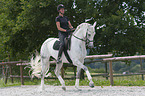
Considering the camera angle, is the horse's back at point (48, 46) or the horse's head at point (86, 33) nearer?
the horse's head at point (86, 33)

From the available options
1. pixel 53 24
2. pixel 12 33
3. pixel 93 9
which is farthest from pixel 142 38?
pixel 12 33

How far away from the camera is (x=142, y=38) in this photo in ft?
42.4

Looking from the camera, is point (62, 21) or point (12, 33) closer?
point (62, 21)

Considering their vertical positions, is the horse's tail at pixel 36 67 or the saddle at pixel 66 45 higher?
the saddle at pixel 66 45

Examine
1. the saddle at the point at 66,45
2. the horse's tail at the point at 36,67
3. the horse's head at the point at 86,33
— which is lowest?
the horse's tail at the point at 36,67

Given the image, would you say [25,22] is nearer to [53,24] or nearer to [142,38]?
[53,24]

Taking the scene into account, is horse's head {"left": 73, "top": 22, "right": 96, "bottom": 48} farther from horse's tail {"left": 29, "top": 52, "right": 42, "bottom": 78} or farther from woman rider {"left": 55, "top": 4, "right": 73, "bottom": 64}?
horse's tail {"left": 29, "top": 52, "right": 42, "bottom": 78}

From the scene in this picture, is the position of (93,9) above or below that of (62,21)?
above

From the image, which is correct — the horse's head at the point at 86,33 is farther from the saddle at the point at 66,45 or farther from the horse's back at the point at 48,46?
the horse's back at the point at 48,46

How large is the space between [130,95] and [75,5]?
879 centimetres

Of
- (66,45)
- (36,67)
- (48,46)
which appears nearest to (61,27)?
(66,45)

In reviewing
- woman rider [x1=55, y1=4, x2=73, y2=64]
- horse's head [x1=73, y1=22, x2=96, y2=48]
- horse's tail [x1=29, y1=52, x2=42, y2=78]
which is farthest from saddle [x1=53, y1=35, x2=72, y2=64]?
horse's tail [x1=29, y1=52, x2=42, y2=78]

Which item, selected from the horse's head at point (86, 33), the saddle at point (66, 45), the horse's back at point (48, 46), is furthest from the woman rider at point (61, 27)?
the horse's back at point (48, 46)

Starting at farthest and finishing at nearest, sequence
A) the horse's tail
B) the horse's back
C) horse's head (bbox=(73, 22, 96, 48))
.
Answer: the horse's tail < the horse's back < horse's head (bbox=(73, 22, 96, 48))
